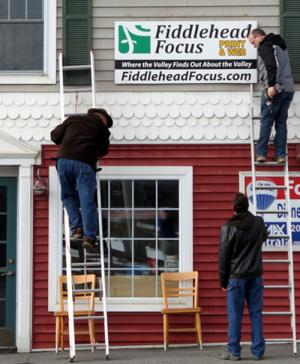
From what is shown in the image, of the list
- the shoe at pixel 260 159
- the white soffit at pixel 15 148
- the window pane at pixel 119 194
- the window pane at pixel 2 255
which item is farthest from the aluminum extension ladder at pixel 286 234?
the window pane at pixel 2 255

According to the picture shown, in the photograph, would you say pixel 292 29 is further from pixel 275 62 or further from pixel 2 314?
pixel 2 314

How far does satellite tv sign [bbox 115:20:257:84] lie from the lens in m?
10.5

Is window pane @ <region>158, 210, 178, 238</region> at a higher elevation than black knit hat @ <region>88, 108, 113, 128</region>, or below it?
below

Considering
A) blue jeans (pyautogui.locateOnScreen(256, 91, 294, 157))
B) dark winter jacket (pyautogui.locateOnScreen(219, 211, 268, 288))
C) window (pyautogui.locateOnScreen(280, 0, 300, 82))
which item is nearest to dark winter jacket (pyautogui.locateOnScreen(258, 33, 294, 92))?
blue jeans (pyautogui.locateOnScreen(256, 91, 294, 157))

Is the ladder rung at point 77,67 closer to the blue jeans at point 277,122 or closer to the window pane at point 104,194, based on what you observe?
the window pane at point 104,194

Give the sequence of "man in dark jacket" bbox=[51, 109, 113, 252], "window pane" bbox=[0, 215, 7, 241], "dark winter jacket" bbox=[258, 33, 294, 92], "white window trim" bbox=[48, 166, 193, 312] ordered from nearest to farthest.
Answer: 1. "man in dark jacket" bbox=[51, 109, 113, 252]
2. "dark winter jacket" bbox=[258, 33, 294, 92]
3. "white window trim" bbox=[48, 166, 193, 312]
4. "window pane" bbox=[0, 215, 7, 241]

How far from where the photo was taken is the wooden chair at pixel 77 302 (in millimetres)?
10023

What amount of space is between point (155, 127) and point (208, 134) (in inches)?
25.8

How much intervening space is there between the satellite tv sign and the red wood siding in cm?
85

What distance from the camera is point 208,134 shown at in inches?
411

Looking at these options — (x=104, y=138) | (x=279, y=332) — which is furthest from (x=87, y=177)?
(x=279, y=332)

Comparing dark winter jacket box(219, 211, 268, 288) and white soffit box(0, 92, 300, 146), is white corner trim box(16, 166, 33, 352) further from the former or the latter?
dark winter jacket box(219, 211, 268, 288)

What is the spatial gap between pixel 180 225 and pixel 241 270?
162 cm

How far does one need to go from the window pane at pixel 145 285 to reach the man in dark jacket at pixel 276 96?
1972 mm
